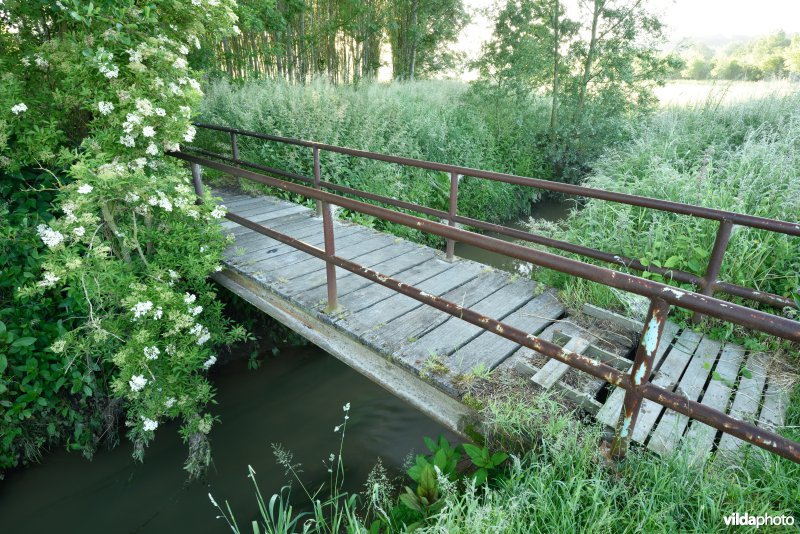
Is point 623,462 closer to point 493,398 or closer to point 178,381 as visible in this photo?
point 493,398

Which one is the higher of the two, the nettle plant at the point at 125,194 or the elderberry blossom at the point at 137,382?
the nettle plant at the point at 125,194

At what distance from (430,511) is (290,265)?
2.59 metres

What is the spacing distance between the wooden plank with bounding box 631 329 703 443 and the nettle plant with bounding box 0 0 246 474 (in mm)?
3022

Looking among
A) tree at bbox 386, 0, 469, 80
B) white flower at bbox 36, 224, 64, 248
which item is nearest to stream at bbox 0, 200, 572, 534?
white flower at bbox 36, 224, 64, 248

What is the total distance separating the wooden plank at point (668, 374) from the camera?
7.41 feet

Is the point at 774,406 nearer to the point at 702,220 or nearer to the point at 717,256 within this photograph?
the point at 717,256

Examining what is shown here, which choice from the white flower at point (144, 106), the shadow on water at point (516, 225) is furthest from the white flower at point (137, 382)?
the shadow on water at point (516, 225)

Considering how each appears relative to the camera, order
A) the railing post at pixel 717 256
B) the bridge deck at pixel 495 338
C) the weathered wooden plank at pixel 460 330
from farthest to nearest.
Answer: the weathered wooden plank at pixel 460 330, the railing post at pixel 717 256, the bridge deck at pixel 495 338

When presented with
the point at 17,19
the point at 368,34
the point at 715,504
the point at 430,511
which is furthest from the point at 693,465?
the point at 368,34

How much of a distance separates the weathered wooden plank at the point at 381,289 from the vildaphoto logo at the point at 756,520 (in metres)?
2.34

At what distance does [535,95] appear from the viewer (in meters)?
11.2

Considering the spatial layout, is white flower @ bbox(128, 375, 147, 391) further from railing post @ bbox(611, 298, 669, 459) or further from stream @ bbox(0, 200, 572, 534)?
railing post @ bbox(611, 298, 669, 459)

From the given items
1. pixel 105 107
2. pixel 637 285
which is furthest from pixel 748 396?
pixel 105 107

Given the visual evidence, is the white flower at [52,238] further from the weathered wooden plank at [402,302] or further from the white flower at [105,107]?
the weathered wooden plank at [402,302]
